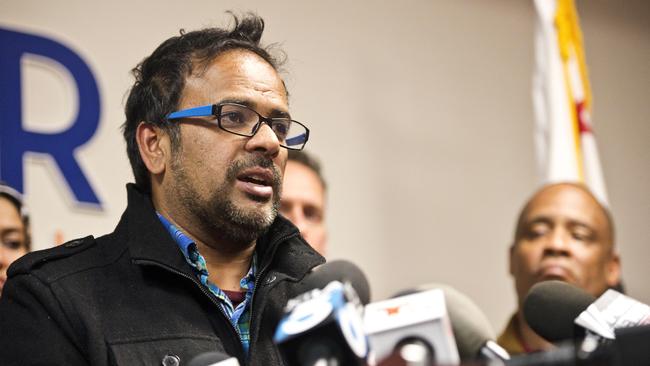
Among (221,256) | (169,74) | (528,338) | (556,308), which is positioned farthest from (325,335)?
(528,338)

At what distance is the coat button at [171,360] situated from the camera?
6.94 ft

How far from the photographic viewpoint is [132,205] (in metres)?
2.52

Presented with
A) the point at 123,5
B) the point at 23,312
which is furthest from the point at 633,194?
the point at 23,312

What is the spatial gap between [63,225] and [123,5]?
106 centimetres

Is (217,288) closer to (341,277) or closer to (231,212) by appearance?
(231,212)

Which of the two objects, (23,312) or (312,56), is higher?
(312,56)

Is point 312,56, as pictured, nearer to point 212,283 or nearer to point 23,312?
→ point 212,283

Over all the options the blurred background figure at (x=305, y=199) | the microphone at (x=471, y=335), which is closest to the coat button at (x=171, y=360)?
the microphone at (x=471, y=335)

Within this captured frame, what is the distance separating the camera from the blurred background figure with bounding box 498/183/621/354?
3.82 metres

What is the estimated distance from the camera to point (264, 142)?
2.50m

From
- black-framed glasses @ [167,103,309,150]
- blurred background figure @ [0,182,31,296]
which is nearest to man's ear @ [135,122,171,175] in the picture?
black-framed glasses @ [167,103,309,150]

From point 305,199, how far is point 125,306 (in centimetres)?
160

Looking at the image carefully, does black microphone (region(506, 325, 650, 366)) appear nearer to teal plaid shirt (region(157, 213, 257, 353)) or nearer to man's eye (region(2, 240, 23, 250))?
teal plaid shirt (region(157, 213, 257, 353))

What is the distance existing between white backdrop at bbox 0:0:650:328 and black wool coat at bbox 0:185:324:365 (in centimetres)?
161
